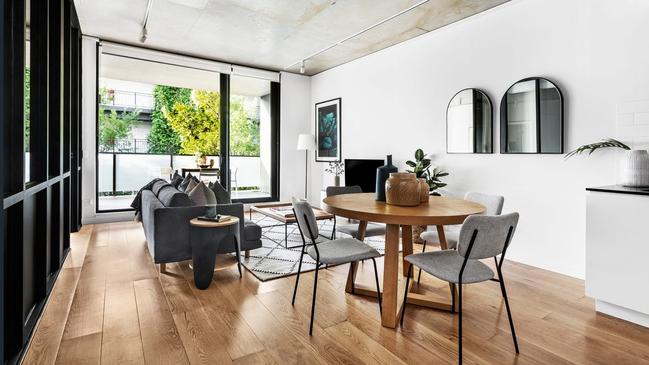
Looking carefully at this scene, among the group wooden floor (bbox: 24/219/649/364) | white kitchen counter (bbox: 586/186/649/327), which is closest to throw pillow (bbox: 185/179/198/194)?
wooden floor (bbox: 24/219/649/364)

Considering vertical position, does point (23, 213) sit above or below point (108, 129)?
below

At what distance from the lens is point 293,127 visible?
7.20m

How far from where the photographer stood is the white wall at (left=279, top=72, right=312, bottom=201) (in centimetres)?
708

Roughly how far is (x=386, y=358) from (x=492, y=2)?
144 inches

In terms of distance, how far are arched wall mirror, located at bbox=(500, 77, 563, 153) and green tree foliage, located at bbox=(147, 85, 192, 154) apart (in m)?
8.06

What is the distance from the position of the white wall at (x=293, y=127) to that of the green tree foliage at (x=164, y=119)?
370cm

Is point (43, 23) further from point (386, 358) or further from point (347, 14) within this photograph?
point (386, 358)

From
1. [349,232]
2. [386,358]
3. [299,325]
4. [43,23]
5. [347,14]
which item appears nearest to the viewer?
[386,358]

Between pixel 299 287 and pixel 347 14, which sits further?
pixel 347 14

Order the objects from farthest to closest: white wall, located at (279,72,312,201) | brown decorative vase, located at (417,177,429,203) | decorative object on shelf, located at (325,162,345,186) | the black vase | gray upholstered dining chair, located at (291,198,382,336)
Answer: white wall, located at (279,72,312,201), decorative object on shelf, located at (325,162,345,186), the black vase, brown decorative vase, located at (417,177,429,203), gray upholstered dining chair, located at (291,198,382,336)

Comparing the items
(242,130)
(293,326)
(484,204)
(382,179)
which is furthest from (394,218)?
(242,130)

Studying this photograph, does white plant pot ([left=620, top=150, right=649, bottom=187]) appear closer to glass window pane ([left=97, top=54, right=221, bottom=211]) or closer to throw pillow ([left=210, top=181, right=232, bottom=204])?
throw pillow ([left=210, top=181, right=232, bottom=204])

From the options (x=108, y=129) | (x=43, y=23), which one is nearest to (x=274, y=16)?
(x=43, y=23)

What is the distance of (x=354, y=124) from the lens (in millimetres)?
6141
